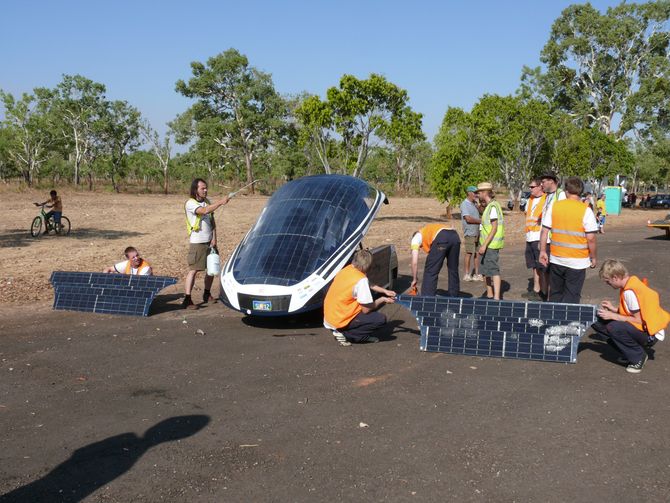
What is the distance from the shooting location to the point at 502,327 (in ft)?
24.6

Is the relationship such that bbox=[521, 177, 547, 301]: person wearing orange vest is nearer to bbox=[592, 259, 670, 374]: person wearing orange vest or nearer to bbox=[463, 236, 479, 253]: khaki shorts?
bbox=[463, 236, 479, 253]: khaki shorts

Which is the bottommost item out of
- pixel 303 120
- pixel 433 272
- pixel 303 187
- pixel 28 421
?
pixel 28 421

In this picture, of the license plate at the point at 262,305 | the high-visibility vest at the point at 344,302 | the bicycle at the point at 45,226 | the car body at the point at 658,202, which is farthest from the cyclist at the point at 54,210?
the car body at the point at 658,202

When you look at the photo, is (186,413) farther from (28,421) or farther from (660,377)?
(660,377)

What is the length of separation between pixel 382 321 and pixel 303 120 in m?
24.0

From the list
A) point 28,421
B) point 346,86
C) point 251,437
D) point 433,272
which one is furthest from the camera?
point 346,86

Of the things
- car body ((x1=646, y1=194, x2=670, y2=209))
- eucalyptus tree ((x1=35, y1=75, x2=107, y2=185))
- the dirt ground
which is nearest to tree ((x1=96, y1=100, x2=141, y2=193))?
eucalyptus tree ((x1=35, y1=75, x2=107, y2=185))

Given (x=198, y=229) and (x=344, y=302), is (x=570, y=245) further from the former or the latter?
(x=198, y=229)

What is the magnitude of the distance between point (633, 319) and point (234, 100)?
5660 cm

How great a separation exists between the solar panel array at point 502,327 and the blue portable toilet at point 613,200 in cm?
3736

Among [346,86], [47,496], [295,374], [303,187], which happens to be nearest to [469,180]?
[346,86]

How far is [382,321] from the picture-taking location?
801cm

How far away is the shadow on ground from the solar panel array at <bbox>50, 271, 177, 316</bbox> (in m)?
4.57

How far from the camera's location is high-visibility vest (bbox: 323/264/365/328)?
7.98 metres
